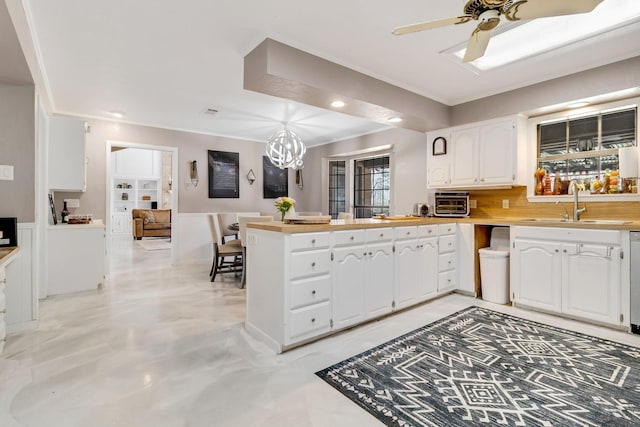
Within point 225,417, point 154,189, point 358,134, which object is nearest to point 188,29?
point 225,417

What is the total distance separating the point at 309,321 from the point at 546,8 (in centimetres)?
236

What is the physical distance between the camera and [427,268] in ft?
11.6

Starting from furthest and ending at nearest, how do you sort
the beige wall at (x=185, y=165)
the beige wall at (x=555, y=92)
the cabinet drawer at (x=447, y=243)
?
the beige wall at (x=185, y=165) < the cabinet drawer at (x=447, y=243) < the beige wall at (x=555, y=92)

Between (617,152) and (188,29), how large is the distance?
13.6ft

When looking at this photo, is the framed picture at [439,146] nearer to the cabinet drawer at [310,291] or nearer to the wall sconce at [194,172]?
the cabinet drawer at [310,291]

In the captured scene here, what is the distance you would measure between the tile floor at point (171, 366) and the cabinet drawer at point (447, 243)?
589mm

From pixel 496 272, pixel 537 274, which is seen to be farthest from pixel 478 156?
pixel 537 274

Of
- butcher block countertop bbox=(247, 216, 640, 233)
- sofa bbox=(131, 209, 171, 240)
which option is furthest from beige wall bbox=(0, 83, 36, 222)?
sofa bbox=(131, 209, 171, 240)

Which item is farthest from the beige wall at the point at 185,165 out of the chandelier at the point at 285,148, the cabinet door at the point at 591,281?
the cabinet door at the point at 591,281

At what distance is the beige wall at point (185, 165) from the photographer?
16.5 feet

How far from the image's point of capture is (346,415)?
1.69 m

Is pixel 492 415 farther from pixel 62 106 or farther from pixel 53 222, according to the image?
pixel 62 106

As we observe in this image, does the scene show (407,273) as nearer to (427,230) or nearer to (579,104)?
(427,230)

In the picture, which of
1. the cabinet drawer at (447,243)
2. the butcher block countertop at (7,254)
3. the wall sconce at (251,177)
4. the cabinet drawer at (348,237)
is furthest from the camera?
the wall sconce at (251,177)
